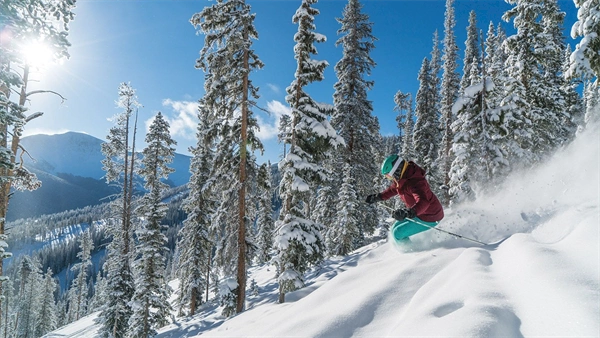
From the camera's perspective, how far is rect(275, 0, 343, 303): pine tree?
11125 mm

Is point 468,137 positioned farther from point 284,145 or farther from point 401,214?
point 401,214

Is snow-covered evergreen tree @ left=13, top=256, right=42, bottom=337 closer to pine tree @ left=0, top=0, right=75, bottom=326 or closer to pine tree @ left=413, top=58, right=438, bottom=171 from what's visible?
pine tree @ left=0, top=0, right=75, bottom=326

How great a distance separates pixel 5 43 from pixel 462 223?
44.6 feet

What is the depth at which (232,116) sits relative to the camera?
14078mm

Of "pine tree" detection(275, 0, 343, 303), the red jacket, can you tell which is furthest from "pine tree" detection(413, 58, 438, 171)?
the red jacket

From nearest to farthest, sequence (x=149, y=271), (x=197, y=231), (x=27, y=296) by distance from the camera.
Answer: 1. (x=149, y=271)
2. (x=197, y=231)
3. (x=27, y=296)

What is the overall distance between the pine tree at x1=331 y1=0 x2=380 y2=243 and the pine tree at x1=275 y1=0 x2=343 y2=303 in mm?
8267

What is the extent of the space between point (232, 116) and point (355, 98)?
33.2 ft

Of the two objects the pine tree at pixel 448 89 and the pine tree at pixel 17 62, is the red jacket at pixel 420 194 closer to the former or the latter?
the pine tree at pixel 17 62

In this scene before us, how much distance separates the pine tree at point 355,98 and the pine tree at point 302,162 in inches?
325

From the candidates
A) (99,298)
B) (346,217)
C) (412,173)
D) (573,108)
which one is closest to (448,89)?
(573,108)

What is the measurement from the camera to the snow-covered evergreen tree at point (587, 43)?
9.51 m

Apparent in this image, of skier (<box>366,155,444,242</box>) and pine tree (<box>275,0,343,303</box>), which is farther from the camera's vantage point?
pine tree (<box>275,0,343,303</box>)

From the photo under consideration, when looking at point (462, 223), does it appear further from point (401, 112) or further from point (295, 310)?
point (401, 112)
